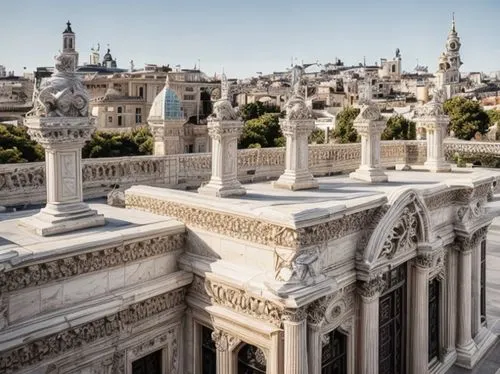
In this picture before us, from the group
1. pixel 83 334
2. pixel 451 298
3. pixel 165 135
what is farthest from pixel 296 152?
pixel 83 334

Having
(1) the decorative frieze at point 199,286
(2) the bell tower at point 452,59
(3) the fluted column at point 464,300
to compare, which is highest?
(2) the bell tower at point 452,59

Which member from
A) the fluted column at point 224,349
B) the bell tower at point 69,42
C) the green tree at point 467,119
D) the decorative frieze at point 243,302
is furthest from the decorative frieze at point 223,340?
the green tree at point 467,119

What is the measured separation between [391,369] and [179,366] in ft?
13.9

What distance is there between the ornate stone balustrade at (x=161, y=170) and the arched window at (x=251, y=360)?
5.24 m

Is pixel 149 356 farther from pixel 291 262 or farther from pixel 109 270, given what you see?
pixel 291 262

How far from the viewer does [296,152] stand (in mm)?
11742

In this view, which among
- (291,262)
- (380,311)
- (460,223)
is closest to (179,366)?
(291,262)

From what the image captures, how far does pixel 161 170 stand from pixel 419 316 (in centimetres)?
658

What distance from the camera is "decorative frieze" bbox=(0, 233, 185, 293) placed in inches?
256

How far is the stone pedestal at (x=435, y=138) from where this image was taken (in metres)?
15.2

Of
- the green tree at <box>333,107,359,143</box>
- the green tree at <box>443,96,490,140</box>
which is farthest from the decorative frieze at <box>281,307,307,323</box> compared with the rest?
the green tree at <box>443,96,490,140</box>

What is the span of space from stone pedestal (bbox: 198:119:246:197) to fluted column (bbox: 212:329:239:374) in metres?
2.93

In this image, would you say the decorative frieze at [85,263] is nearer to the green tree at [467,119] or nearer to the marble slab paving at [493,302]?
the marble slab paving at [493,302]

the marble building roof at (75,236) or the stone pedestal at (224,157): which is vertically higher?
the stone pedestal at (224,157)
